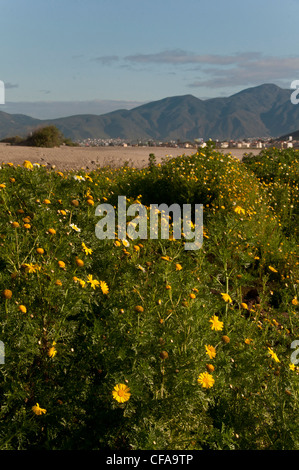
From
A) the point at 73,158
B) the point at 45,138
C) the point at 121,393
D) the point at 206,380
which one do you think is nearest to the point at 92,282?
the point at 121,393

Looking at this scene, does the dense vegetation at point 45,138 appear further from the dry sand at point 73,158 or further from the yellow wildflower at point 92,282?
the yellow wildflower at point 92,282

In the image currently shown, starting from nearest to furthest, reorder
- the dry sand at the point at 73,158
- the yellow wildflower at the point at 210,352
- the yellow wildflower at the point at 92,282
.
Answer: the yellow wildflower at the point at 210,352 < the yellow wildflower at the point at 92,282 < the dry sand at the point at 73,158

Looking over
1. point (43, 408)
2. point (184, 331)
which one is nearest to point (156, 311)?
point (184, 331)

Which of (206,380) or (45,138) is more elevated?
(45,138)

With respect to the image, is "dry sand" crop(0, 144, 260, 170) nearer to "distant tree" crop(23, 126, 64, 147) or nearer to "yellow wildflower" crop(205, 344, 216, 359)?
"yellow wildflower" crop(205, 344, 216, 359)

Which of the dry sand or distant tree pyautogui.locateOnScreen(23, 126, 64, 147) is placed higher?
distant tree pyautogui.locateOnScreen(23, 126, 64, 147)

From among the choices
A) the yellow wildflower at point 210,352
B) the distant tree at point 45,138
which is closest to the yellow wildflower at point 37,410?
the yellow wildflower at point 210,352

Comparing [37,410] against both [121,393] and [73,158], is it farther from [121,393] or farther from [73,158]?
[73,158]

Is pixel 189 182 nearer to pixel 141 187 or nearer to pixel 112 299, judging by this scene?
pixel 141 187

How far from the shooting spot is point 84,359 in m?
2.35

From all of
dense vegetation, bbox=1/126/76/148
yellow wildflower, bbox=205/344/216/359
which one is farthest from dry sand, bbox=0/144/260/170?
dense vegetation, bbox=1/126/76/148

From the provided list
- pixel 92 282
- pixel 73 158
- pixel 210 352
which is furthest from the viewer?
pixel 73 158
